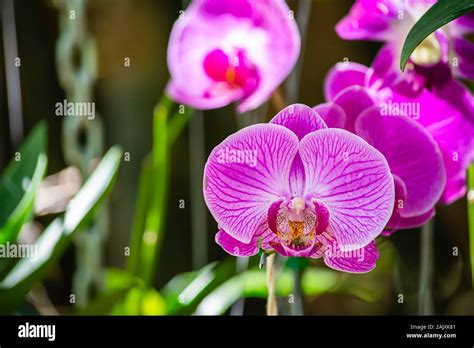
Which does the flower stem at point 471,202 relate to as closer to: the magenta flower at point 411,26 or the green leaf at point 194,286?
the magenta flower at point 411,26

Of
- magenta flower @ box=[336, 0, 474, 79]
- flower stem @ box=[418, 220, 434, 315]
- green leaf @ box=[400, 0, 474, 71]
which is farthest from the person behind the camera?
flower stem @ box=[418, 220, 434, 315]

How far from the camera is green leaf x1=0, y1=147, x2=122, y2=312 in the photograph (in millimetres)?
708

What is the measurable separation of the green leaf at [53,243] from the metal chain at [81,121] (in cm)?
6

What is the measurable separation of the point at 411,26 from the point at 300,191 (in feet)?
0.72

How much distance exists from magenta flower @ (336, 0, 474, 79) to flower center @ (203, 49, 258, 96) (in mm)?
123

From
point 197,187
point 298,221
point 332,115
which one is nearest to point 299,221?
point 298,221

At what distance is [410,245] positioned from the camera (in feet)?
2.72

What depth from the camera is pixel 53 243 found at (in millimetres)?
712

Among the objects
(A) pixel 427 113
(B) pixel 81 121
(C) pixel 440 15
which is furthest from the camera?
(B) pixel 81 121

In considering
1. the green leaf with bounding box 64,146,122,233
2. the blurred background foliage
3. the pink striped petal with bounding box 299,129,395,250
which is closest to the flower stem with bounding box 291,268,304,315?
the blurred background foliage

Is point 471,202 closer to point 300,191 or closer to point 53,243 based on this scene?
point 300,191

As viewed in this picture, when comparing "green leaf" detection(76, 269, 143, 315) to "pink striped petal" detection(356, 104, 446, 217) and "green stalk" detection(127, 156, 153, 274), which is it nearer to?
"green stalk" detection(127, 156, 153, 274)

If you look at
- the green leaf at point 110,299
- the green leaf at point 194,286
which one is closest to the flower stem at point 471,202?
the green leaf at point 194,286
